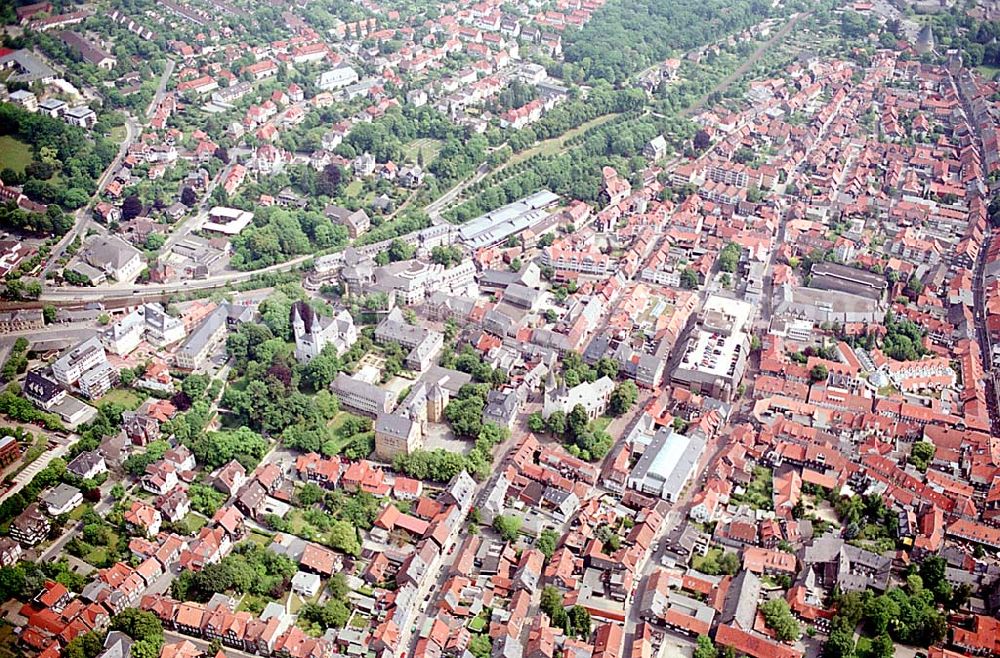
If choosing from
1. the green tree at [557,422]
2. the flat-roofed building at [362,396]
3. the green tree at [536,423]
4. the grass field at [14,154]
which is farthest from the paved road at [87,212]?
the green tree at [557,422]

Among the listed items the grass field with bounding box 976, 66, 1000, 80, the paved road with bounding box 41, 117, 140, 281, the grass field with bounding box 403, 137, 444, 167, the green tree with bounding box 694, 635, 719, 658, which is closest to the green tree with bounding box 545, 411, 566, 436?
the green tree with bounding box 694, 635, 719, 658

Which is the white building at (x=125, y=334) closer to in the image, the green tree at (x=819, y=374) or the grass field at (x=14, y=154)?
the grass field at (x=14, y=154)

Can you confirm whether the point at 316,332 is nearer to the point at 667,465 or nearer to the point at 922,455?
the point at 667,465

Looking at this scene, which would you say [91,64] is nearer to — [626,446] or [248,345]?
[248,345]

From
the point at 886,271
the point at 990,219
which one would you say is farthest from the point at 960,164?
the point at 886,271

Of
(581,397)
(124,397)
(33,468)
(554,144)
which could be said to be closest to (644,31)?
(554,144)

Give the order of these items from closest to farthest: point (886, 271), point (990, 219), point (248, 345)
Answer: point (248, 345), point (886, 271), point (990, 219)

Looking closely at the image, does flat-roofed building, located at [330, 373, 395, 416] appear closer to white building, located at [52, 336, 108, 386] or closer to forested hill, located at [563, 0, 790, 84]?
white building, located at [52, 336, 108, 386]
